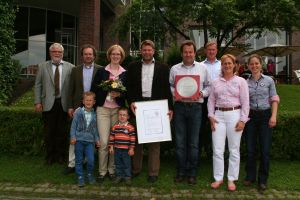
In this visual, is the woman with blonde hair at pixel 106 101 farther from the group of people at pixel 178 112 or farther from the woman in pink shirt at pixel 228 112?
the woman in pink shirt at pixel 228 112

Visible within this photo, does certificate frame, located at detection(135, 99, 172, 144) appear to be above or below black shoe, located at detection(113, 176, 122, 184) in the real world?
above

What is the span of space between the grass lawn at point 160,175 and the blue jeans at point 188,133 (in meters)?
0.36

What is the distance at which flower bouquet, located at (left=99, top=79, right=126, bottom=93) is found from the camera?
6.18 meters

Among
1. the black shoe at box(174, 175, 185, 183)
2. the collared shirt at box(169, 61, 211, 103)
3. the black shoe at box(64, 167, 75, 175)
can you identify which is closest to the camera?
the collared shirt at box(169, 61, 211, 103)

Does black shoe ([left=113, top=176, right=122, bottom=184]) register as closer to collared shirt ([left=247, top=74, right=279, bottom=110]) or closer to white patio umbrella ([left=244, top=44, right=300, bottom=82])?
A: collared shirt ([left=247, top=74, right=279, bottom=110])

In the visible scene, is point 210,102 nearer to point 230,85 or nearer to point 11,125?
point 230,85

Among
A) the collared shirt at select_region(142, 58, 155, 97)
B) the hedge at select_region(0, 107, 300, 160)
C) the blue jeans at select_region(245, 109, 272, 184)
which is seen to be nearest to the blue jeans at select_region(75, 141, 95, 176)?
the collared shirt at select_region(142, 58, 155, 97)

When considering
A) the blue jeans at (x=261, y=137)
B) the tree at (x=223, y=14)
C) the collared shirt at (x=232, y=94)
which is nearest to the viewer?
the collared shirt at (x=232, y=94)

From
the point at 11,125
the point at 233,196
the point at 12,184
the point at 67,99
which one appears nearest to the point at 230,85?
the point at 233,196

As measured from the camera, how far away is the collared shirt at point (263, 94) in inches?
240

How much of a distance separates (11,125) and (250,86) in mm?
4569

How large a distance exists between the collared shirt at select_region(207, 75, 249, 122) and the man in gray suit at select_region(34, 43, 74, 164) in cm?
255

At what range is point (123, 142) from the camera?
628cm

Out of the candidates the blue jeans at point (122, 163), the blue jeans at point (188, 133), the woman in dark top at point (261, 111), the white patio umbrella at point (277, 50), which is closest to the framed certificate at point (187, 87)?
the blue jeans at point (188, 133)
